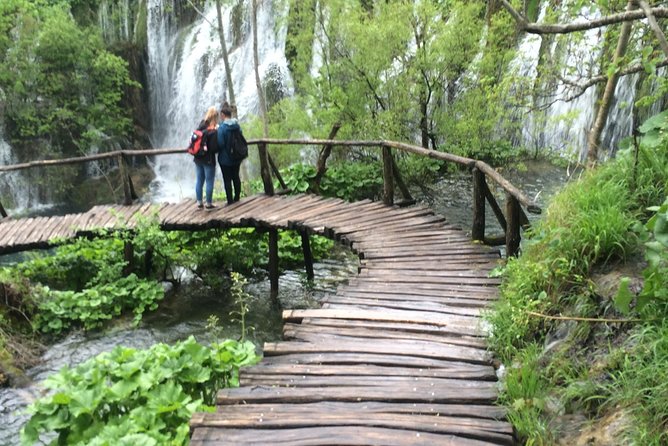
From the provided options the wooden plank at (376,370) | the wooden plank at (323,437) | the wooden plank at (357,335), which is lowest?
the wooden plank at (323,437)

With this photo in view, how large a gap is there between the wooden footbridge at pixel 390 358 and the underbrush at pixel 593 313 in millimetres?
218

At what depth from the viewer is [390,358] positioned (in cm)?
359

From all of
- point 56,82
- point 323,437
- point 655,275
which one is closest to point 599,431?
point 655,275

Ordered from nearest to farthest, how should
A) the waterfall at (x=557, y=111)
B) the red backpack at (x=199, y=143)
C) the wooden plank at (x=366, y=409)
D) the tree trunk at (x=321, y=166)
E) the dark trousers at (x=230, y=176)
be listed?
the wooden plank at (x=366, y=409) < the red backpack at (x=199, y=143) < the dark trousers at (x=230, y=176) < the tree trunk at (x=321, y=166) < the waterfall at (x=557, y=111)

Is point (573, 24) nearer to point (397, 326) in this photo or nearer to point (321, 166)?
point (397, 326)

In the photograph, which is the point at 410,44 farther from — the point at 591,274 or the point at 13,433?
the point at 13,433

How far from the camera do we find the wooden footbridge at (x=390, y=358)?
282 centimetres

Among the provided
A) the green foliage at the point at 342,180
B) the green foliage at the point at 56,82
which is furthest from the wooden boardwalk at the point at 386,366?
the green foliage at the point at 56,82

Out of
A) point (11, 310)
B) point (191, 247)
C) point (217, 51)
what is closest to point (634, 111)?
point (191, 247)

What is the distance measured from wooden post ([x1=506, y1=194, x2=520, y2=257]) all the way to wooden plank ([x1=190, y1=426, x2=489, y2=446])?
279 cm

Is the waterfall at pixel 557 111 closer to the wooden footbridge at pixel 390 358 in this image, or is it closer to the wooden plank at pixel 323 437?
the wooden footbridge at pixel 390 358

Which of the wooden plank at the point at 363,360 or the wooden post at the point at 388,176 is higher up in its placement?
the wooden post at the point at 388,176

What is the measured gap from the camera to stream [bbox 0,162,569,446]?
5.80 metres

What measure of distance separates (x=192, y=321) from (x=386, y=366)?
15.6ft
